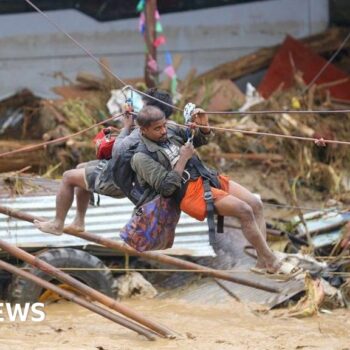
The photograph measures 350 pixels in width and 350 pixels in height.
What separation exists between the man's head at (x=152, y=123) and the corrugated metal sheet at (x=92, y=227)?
383 centimetres

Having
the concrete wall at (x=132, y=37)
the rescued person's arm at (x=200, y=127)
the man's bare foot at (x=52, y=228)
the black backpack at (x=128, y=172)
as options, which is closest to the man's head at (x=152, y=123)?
the black backpack at (x=128, y=172)

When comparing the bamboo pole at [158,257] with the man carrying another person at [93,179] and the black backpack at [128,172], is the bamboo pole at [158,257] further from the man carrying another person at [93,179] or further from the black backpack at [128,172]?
the black backpack at [128,172]

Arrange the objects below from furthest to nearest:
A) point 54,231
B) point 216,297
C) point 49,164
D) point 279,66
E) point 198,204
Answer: point 279,66 → point 49,164 → point 216,297 → point 54,231 → point 198,204

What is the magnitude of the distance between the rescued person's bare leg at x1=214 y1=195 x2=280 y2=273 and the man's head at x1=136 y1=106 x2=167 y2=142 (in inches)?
25.1

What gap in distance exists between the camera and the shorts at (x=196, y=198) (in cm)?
785

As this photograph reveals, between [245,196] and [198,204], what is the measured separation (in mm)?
423

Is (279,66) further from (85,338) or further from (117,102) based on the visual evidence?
(85,338)

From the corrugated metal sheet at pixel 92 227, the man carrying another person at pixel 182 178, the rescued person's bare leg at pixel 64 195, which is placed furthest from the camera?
the corrugated metal sheet at pixel 92 227

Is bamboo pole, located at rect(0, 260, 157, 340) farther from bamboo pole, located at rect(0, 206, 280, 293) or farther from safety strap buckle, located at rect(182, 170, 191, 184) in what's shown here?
safety strap buckle, located at rect(182, 170, 191, 184)

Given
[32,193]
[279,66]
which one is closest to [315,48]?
[279,66]

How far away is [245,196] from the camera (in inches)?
318

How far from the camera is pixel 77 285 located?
9672mm

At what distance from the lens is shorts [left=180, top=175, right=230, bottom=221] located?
7848 mm

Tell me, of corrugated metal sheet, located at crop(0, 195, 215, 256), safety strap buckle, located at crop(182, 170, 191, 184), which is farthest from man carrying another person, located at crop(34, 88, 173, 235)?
corrugated metal sheet, located at crop(0, 195, 215, 256)
